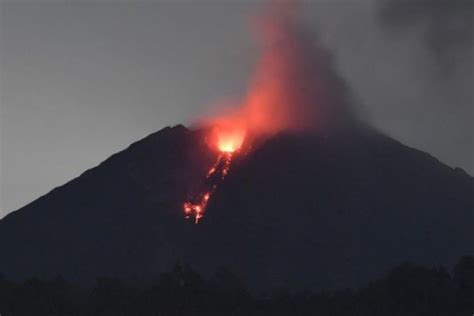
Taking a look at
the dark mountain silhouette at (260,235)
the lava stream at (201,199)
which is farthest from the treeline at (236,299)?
the lava stream at (201,199)

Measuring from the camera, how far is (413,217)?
640 ft

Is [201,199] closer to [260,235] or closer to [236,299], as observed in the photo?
[260,235]

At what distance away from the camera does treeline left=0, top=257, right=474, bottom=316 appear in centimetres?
13625

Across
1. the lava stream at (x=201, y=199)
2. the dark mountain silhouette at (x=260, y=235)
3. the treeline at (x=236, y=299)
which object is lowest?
the treeline at (x=236, y=299)

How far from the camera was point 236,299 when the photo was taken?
5719 inches

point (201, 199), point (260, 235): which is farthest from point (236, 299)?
point (201, 199)

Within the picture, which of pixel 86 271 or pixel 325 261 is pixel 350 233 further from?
pixel 86 271

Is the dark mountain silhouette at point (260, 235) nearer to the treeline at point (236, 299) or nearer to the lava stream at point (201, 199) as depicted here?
the lava stream at point (201, 199)

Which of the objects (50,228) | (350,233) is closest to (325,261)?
(350,233)

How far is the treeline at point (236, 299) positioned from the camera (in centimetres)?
13625

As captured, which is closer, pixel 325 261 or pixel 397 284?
pixel 397 284

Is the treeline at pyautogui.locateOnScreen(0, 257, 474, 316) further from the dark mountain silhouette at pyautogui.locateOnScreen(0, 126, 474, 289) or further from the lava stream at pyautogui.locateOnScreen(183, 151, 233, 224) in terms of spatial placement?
the lava stream at pyautogui.locateOnScreen(183, 151, 233, 224)

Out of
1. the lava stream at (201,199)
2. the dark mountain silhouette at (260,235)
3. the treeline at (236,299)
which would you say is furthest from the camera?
the lava stream at (201,199)

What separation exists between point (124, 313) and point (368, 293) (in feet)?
99.1
